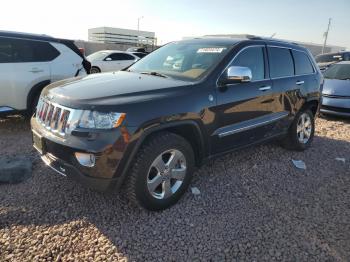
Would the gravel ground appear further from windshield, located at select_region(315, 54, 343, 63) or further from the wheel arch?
windshield, located at select_region(315, 54, 343, 63)

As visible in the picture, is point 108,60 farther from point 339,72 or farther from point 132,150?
point 132,150

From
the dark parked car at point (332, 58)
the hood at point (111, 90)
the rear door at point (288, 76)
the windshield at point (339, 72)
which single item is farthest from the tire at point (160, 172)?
the dark parked car at point (332, 58)

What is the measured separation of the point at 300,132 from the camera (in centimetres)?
546

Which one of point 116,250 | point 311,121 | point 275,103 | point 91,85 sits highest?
point 91,85

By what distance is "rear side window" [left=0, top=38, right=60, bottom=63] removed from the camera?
5715 millimetres

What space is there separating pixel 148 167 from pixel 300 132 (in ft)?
11.0

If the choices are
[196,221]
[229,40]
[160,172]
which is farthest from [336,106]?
[160,172]

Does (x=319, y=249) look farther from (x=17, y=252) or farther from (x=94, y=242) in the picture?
(x=17, y=252)

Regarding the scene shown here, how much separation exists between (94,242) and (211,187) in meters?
1.62

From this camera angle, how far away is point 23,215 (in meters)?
3.18

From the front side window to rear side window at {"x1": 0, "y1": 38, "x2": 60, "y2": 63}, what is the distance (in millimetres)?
3839

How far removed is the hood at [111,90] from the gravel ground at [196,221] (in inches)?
43.2

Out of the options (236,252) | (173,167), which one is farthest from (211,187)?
(236,252)

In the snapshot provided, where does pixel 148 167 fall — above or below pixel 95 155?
below
